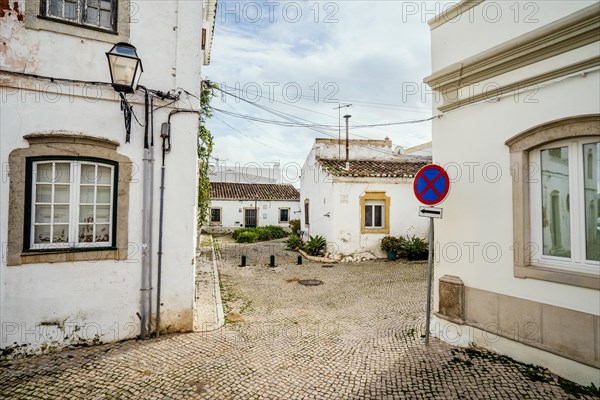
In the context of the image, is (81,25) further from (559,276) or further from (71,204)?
(559,276)

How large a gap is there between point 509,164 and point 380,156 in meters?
13.2

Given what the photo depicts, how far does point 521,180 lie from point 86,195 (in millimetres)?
6209

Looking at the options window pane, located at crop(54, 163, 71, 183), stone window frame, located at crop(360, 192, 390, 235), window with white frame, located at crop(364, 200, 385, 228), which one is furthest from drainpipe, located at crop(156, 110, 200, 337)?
window with white frame, located at crop(364, 200, 385, 228)

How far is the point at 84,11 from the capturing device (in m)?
4.88

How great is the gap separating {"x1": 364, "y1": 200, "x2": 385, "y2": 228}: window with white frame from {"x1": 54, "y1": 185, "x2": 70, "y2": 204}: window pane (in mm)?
10812

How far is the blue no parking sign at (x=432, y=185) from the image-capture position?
4.67m

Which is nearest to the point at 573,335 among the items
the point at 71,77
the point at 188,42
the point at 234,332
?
the point at 234,332

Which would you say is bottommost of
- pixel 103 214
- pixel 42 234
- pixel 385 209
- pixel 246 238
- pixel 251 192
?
pixel 246 238

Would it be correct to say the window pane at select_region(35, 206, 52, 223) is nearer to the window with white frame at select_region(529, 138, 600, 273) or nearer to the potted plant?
the window with white frame at select_region(529, 138, 600, 273)

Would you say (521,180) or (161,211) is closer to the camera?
(521,180)

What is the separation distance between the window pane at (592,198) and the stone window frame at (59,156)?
240 inches

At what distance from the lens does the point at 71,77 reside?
470 cm

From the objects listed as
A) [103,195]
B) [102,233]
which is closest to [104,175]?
[103,195]

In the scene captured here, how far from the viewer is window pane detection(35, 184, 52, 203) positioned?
466 cm
